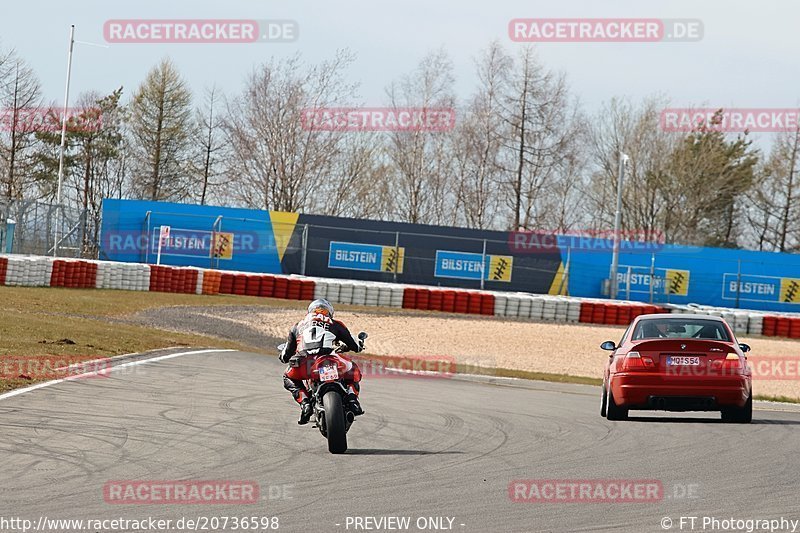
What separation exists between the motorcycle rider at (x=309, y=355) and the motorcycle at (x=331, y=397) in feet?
0.21

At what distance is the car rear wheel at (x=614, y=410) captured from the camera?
1484 cm

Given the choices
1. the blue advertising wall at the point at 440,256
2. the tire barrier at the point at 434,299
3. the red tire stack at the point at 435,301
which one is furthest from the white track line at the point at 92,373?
the blue advertising wall at the point at 440,256

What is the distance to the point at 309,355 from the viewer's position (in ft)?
38.5

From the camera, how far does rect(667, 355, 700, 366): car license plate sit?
46.4 feet

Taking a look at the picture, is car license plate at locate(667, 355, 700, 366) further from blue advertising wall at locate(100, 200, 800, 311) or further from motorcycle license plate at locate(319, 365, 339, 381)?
blue advertising wall at locate(100, 200, 800, 311)

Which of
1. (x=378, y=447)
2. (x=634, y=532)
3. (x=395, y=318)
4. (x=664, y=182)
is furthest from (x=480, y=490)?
(x=664, y=182)

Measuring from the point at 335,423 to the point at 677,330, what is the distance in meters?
6.25

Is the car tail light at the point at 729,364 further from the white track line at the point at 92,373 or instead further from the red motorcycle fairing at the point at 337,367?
the white track line at the point at 92,373

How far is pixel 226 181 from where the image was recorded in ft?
222

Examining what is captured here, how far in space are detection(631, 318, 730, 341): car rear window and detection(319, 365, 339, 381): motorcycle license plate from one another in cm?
512

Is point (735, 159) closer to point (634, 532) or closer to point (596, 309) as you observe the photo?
point (596, 309)

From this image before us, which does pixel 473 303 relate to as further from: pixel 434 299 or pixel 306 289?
pixel 306 289

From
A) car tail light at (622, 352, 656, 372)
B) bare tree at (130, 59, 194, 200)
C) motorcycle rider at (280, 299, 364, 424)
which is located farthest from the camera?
bare tree at (130, 59, 194, 200)

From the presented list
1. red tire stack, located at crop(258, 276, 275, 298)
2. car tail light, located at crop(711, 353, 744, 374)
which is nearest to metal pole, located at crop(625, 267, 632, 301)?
red tire stack, located at crop(258, 276, 275, 298)
